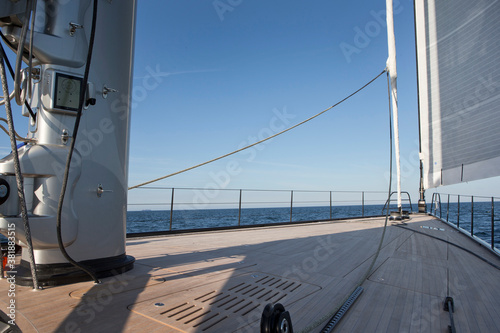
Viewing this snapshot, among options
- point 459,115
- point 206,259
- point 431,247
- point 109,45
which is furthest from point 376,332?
point 459,115

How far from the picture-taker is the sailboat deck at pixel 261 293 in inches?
41.1

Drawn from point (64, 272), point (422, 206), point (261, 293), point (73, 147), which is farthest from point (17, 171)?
point (422, 206)

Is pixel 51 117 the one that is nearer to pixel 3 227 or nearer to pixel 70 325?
pixel 3 227

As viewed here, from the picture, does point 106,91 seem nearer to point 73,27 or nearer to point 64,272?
point 73,27

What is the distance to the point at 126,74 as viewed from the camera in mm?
1731

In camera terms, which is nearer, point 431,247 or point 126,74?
point 126,74

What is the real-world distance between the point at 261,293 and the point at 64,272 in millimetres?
924

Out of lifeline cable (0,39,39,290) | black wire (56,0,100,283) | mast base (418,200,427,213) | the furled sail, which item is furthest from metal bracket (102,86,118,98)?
mast base (418,200,427,213)

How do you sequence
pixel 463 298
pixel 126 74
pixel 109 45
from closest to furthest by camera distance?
pixel 463 298 < pixel 109 45 < pixel 126 74

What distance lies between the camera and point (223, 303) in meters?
1.22

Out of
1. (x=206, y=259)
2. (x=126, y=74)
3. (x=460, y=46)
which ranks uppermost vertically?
(x=460, y=46)

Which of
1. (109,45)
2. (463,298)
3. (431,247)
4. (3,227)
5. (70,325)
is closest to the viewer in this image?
(70,325)

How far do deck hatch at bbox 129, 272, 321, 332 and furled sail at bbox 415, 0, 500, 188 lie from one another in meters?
2.15

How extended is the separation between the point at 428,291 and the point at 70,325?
5.12ft
